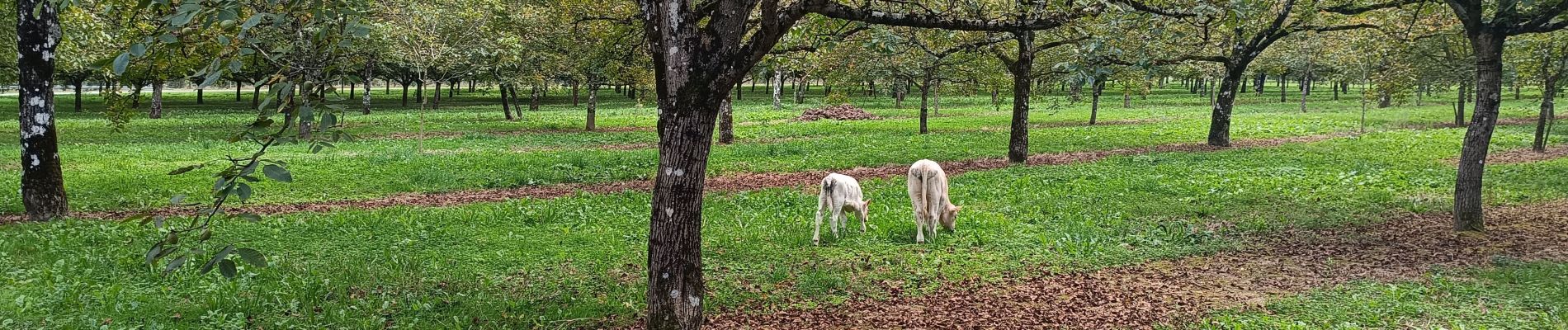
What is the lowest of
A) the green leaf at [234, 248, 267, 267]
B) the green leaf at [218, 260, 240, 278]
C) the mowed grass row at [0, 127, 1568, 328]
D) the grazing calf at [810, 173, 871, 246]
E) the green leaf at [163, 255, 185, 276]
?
the mowed grass row at [0, 127, 1568, 328]

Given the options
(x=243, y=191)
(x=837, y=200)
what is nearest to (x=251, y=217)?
(x=243, y=191)

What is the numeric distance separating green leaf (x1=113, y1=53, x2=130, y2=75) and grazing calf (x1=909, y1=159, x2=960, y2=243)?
9.14 m

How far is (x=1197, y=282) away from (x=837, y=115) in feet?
108

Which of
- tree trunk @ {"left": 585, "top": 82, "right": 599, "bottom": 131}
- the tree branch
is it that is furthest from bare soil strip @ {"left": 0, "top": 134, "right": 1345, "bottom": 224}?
tree trunk @ {"left": 585, "top": 82, "right": 599, "bottom": 131}

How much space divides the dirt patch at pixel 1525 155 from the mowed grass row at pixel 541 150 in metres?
7.59

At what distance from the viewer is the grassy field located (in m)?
7.91

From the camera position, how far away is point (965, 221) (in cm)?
1220

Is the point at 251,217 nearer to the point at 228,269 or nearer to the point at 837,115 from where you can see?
the point at 228,269

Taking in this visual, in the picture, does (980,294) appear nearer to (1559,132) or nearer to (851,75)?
(851,75)

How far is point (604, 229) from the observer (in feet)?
38.7

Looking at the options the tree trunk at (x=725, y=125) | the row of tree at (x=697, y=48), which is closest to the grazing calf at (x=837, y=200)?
→ the row of tree at (x=697, y=48)

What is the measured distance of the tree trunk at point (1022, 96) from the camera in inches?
770

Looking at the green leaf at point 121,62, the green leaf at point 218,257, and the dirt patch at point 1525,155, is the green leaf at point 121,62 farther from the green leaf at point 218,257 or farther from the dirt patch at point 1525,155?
the dirt patch at point 1525,155

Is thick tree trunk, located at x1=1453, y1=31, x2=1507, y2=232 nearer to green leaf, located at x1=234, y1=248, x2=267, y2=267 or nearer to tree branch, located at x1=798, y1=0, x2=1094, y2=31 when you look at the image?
tree branch, located at x1=798, y1=0, x2=1094, y2=31
